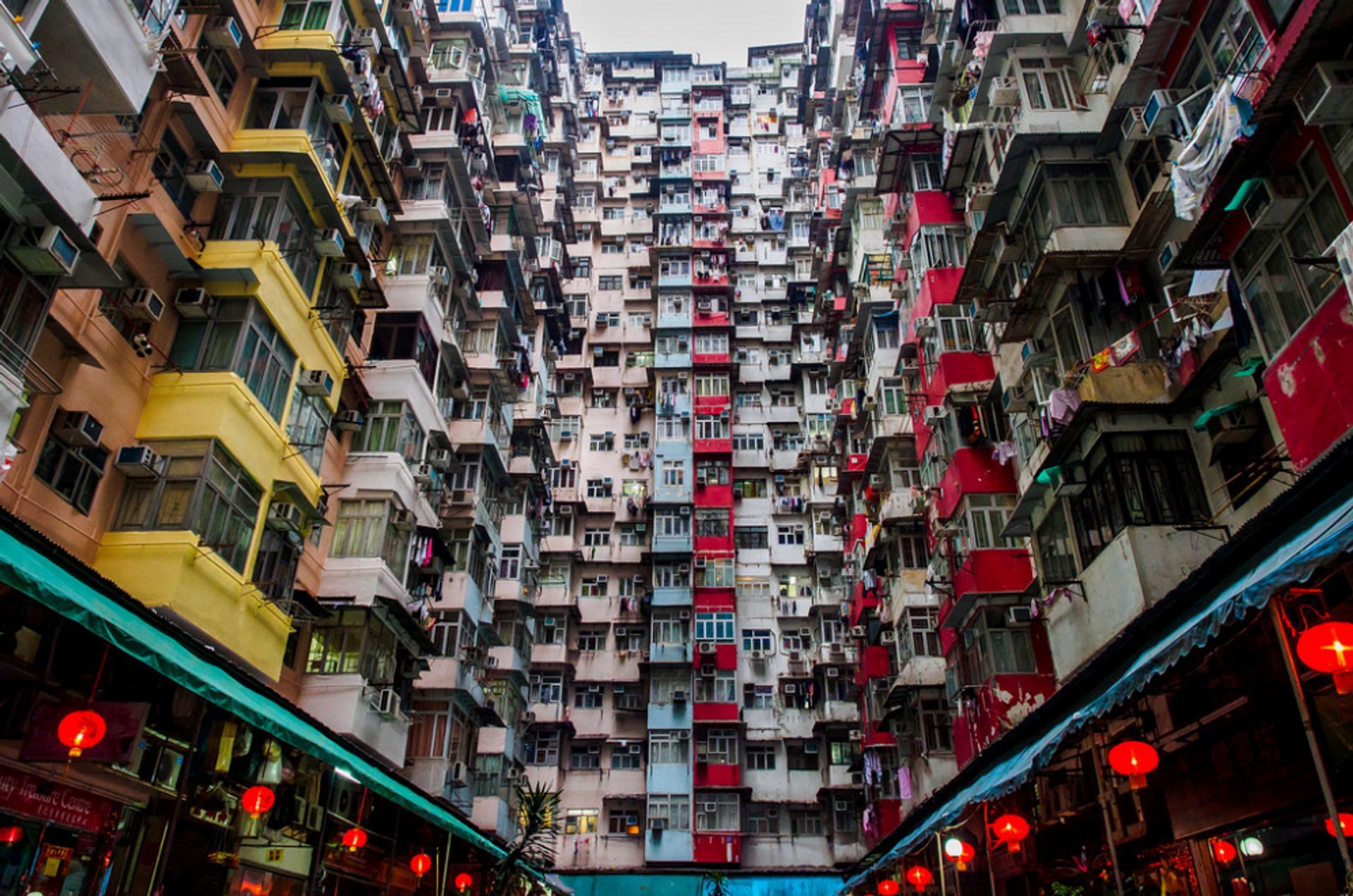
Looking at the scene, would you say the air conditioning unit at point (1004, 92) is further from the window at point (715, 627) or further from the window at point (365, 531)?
the window at point (715, 627)

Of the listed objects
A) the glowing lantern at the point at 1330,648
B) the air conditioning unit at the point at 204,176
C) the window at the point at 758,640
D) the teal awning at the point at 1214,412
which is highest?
the air conditioning unit at the point at 204,176

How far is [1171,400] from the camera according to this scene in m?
13.2

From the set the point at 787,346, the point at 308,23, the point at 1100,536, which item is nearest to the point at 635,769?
the point at 787,346

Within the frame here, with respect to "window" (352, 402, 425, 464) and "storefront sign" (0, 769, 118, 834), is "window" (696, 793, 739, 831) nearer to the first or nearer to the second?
"window" (352, 402, 425, 464)

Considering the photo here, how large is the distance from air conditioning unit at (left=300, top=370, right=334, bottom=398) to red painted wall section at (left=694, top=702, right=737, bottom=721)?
23.4m

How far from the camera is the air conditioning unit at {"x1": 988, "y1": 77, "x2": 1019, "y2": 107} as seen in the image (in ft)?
60.3

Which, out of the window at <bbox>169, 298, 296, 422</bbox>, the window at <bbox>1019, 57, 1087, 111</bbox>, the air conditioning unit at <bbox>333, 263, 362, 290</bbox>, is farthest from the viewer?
the air conditioning unit at <bbox>333, 263, 362, 290</bbox>

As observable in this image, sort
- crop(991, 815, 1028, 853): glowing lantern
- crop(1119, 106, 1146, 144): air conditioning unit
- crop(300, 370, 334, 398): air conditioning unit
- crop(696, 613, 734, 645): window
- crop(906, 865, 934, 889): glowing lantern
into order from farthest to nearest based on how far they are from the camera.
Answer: crop(696, 613, 734, 645): window < crop(906, 865, 934, 889): glowing lantern < crop(300, 370, 334, 398): air conditioning unit < crop(1119, 106, 1146, 144): air conditioning unit < crop(991, 815, 1028, 853): glowing lantern

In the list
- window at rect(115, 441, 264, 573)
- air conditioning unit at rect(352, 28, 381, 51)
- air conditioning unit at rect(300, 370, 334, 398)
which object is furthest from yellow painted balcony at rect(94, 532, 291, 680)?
air conditioning unit at rect(352, 28, 381, 51)

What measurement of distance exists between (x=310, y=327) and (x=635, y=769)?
25.0m

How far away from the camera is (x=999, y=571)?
19.1 metres

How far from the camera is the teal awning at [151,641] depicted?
286 inches

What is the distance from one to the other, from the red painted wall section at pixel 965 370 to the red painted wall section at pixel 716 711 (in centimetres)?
1939

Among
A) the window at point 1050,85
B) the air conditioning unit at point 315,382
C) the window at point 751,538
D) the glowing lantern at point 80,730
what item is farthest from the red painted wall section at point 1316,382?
the window at point 751,538
